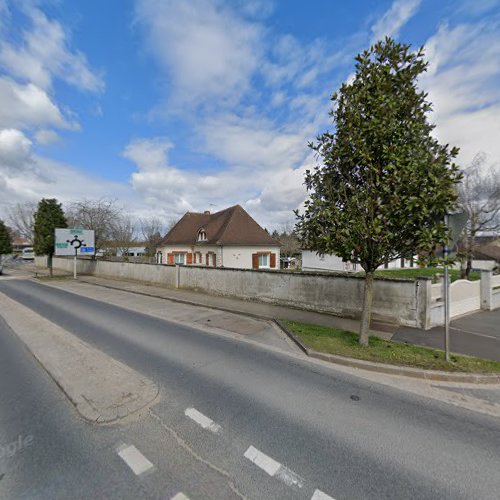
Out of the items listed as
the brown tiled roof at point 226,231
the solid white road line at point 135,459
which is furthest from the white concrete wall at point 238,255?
the solid white road line at point 135,459

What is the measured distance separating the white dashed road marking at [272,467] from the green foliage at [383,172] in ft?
14.1

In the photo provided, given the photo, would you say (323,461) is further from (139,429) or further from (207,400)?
(139,429)

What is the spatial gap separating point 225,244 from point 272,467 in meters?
22.4

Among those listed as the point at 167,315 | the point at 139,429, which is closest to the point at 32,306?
the point at 167,315

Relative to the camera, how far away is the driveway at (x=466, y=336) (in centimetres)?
626

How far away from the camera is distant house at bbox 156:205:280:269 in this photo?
25250mm

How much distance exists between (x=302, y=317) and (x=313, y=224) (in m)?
4.38

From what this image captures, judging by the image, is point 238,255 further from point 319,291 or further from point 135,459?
point 135,459

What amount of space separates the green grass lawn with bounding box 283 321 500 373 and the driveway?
62 cm

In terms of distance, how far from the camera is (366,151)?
5648 millimetres

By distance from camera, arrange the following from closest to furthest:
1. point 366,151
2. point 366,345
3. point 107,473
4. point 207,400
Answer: point 107,473 → point 207,400 → point 366,151 → point 366,345

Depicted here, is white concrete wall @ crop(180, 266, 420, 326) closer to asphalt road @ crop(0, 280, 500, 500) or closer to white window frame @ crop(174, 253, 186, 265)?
asphalt road @ crop(0, 280, 500, 500)

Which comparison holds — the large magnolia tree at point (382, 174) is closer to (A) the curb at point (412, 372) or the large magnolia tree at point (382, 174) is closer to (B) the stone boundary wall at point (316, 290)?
(A) the curb at point (412, 372)

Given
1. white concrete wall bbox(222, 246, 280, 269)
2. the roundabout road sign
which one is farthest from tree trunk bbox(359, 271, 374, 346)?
the roundabout road sign
